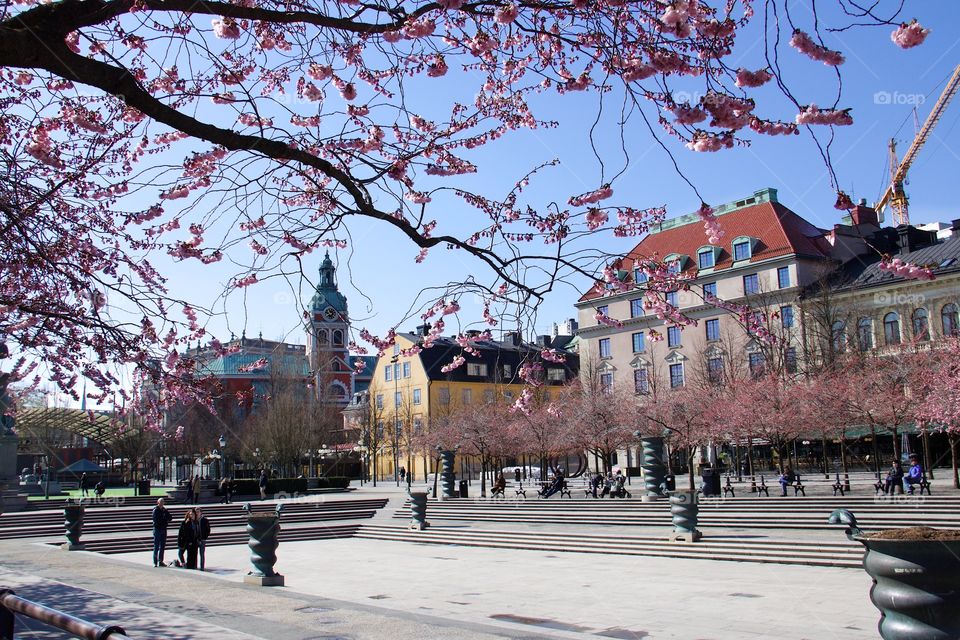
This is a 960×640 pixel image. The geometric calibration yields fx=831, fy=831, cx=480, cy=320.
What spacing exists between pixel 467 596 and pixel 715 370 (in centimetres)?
3940

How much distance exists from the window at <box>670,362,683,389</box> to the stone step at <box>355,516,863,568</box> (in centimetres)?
3436

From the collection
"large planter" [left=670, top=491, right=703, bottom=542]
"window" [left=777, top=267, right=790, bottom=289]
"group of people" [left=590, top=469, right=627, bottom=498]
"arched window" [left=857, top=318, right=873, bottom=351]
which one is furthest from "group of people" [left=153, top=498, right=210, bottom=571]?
"window" [left=777, top=267, right=790, bottom=289]

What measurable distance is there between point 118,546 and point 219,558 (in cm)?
431

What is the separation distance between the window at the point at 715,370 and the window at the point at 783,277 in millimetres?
6292

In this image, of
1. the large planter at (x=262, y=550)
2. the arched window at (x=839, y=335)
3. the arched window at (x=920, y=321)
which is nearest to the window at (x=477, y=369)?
the arched window at (x=839, y=335)

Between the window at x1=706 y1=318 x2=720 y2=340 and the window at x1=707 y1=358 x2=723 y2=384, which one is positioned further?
the window at x1=706 y1=318 x2=720 y2=340

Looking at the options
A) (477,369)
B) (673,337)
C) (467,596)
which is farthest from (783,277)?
(467,596)

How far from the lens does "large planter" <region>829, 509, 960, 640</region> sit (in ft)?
20.8

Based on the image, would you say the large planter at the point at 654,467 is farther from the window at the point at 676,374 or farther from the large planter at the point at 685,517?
the window at the point at 676,374

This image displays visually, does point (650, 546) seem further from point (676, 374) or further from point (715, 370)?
point (676, 374)

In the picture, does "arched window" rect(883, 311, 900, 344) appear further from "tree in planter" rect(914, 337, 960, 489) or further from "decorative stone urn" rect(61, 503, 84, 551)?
"decorative stone urn" rect(61, 503, 84, 551)

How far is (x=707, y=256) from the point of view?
5988 centimetres

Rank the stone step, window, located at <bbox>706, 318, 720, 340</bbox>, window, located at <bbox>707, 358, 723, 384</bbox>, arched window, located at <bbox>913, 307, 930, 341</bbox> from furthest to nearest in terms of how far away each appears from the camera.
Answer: window, located at <bbox>706, 318, 720, 340</bbox> < window, located at <bbox>707, 358, 723, 384</bbox> < arched window, located at <bbox>913, 307, 930, 341</bbox> < the stone step

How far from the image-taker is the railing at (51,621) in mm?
4102
